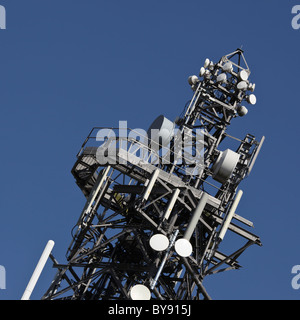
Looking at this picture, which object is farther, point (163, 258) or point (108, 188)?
point (108, 188)

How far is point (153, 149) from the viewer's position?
40250 millimetres

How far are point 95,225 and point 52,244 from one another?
16.2 feet

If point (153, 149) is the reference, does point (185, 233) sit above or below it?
below

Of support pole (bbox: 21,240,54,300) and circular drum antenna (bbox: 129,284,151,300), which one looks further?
circular drum antenna (bbox: 129,284,151,300)

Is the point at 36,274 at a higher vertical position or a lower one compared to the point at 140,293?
lower

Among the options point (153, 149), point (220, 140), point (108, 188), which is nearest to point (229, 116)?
point (220, 140)

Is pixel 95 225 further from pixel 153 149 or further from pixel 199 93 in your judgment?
pixel 199 93

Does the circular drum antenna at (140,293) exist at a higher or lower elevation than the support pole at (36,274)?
higher

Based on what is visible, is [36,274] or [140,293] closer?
[36,274]

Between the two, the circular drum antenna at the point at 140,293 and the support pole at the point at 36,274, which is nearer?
the support pole at the point at 36,274

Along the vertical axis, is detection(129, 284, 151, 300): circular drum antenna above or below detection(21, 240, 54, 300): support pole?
above
